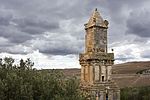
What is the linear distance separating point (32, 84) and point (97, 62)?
1773 cm

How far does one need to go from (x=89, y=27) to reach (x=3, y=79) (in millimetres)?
19983

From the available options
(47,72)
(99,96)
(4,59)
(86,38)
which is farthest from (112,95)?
(4,59)

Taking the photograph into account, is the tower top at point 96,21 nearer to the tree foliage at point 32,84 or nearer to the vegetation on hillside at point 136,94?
the tree foliage at point 32,84

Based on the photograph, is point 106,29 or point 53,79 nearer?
point 53,79

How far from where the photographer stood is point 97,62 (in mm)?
36469

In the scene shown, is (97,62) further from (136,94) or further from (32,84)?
(136,94)

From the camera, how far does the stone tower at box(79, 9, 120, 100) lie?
3608cm

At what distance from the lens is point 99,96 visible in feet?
117

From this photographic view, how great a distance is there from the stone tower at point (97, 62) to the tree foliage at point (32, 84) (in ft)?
47.2

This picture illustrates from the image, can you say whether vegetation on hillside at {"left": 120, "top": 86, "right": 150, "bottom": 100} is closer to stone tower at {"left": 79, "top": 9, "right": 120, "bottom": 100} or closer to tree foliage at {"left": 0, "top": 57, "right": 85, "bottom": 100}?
stone tower at {"left": 79, "top": 9, "right": 120, "bottom": 100}

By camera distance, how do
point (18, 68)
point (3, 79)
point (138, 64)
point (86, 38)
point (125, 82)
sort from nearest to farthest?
1. point (3, 79)
2. point (18, 68)
3. point (86, 38)
4. point (125, 82)
5. point (138, 64)

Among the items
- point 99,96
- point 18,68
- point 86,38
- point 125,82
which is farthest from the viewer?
point 125,82

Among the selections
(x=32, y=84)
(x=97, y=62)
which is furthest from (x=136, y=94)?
(x=32, y=84)

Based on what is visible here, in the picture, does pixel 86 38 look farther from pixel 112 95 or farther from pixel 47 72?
pixel 47 72
